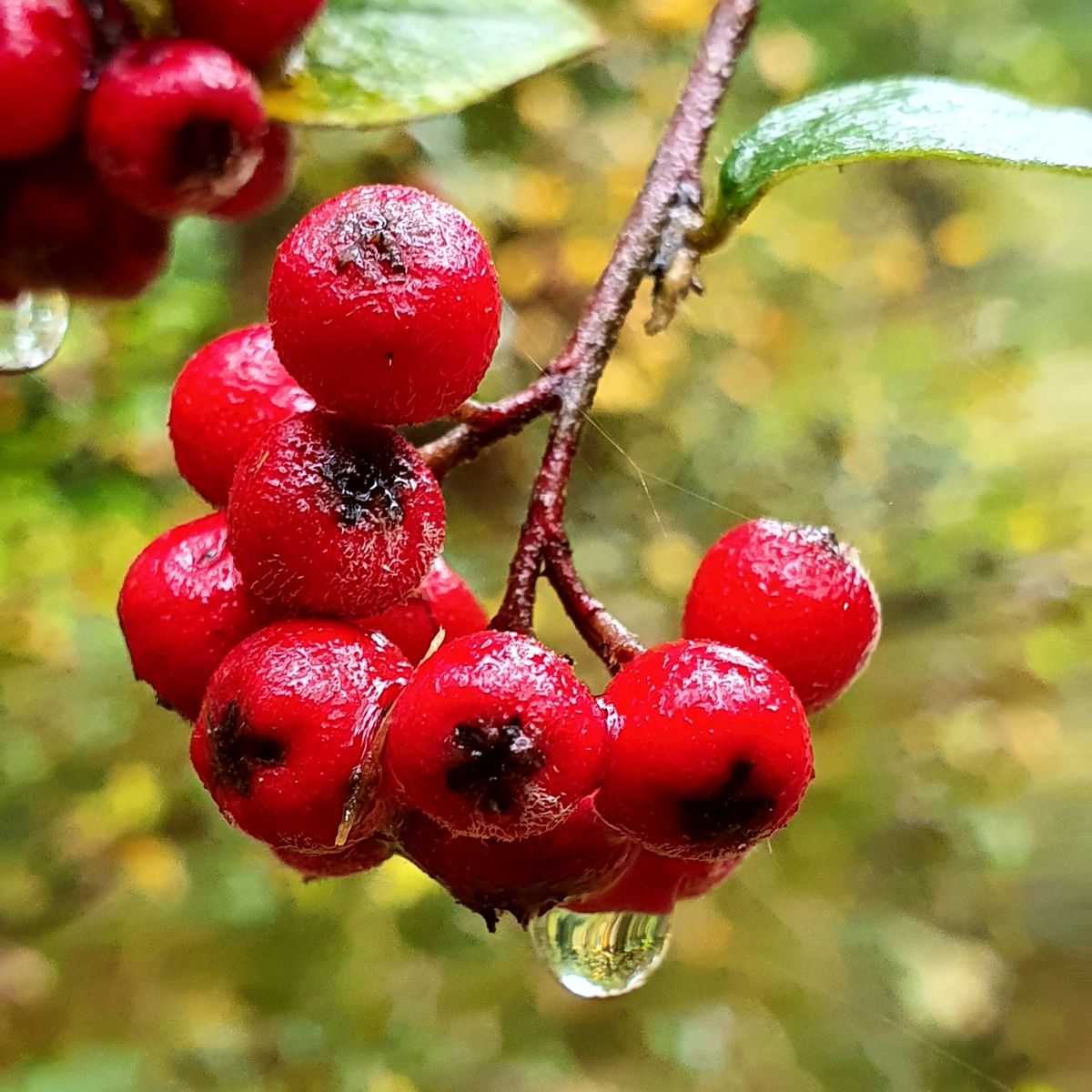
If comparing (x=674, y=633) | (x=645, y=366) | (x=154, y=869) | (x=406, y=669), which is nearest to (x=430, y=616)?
(x=406, y=669)

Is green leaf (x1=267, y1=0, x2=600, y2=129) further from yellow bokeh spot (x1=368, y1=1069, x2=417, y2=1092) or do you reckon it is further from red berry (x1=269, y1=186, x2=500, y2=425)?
yellow bokeh spot (x1=368, y1=1069, x2=417, y2=1092)

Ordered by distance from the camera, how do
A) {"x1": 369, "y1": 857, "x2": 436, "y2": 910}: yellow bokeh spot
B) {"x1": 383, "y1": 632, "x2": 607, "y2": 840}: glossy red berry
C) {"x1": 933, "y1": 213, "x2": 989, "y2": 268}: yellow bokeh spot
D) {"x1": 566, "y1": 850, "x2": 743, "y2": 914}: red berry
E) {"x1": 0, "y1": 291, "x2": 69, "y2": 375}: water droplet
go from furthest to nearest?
{"x1": 933, "y1": 213, "x2": 989, "y2": 268}: yellow bokeh spot, {"x1": 369, "y1": 857, "x2": 436, "y2": 910}: yellow bokeh spot, {"x1": 0, "y1": 291, "x2": 69, "y2": 375}: water droplet, {"x1": 566, "y1": 850, "x2": 743, "y2": 914}: red berry, {"x1": 383, "y1": 632, "x2": 607, "y2": 840}: glossy red berry

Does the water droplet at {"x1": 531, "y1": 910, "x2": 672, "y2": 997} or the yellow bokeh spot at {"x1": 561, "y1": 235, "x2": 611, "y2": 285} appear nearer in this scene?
the water droplet at {"x1": 531, "y1": 910, "x2": 672, "y2": 997}

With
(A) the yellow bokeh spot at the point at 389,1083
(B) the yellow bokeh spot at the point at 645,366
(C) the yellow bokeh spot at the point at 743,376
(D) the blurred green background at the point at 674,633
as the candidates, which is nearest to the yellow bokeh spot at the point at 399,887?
(D) the blurred green background at the point at 674,633

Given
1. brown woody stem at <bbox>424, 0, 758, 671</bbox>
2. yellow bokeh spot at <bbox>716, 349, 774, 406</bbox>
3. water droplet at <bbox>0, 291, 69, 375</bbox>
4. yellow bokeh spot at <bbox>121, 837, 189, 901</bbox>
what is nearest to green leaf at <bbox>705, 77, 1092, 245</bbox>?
brown woody stem at <bbox>424, 0, 758, 671</bbox>

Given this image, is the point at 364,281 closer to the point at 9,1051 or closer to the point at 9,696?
the point at 9,696

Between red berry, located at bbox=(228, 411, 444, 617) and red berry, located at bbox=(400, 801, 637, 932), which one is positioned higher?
red berry, located at bbox=(228, 411, 444, 617)

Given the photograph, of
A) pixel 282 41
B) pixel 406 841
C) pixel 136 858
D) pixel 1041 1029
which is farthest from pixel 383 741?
pixel 1041 1029
